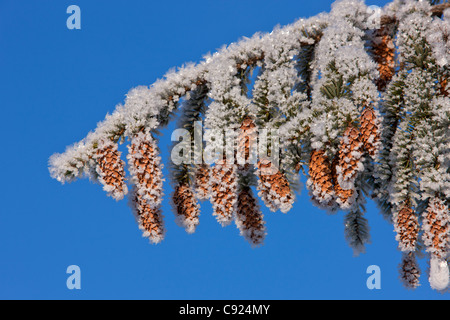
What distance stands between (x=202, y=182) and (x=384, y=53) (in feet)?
4.24

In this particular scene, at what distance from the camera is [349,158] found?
1.94 metres

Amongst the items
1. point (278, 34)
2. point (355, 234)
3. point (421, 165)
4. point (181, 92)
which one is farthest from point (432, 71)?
point (181, 92)

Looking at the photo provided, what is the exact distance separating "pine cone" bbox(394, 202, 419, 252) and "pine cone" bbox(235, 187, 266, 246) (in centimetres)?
67

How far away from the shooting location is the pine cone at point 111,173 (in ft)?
6.91

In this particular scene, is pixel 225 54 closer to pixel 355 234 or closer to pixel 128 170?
pixel 128 170

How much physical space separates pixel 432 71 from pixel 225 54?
1.04m

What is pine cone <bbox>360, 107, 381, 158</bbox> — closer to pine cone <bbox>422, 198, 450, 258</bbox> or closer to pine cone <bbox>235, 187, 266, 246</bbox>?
pine cone <bbox>422, 198, 450, 258</bbox>

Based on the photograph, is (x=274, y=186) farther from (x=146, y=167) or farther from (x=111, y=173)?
(x=111, y=173)

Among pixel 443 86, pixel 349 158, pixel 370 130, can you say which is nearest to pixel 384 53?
pixel 443 86

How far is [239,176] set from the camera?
2.34m

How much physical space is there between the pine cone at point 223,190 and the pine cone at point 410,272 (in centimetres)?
120

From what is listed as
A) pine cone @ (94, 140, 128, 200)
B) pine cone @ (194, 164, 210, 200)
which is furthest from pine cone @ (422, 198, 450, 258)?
→ pine cone @ (94, 140, 128, 200)

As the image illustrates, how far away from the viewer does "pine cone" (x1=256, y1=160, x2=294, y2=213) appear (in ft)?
6.68

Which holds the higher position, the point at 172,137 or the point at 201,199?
the point at 172,137
